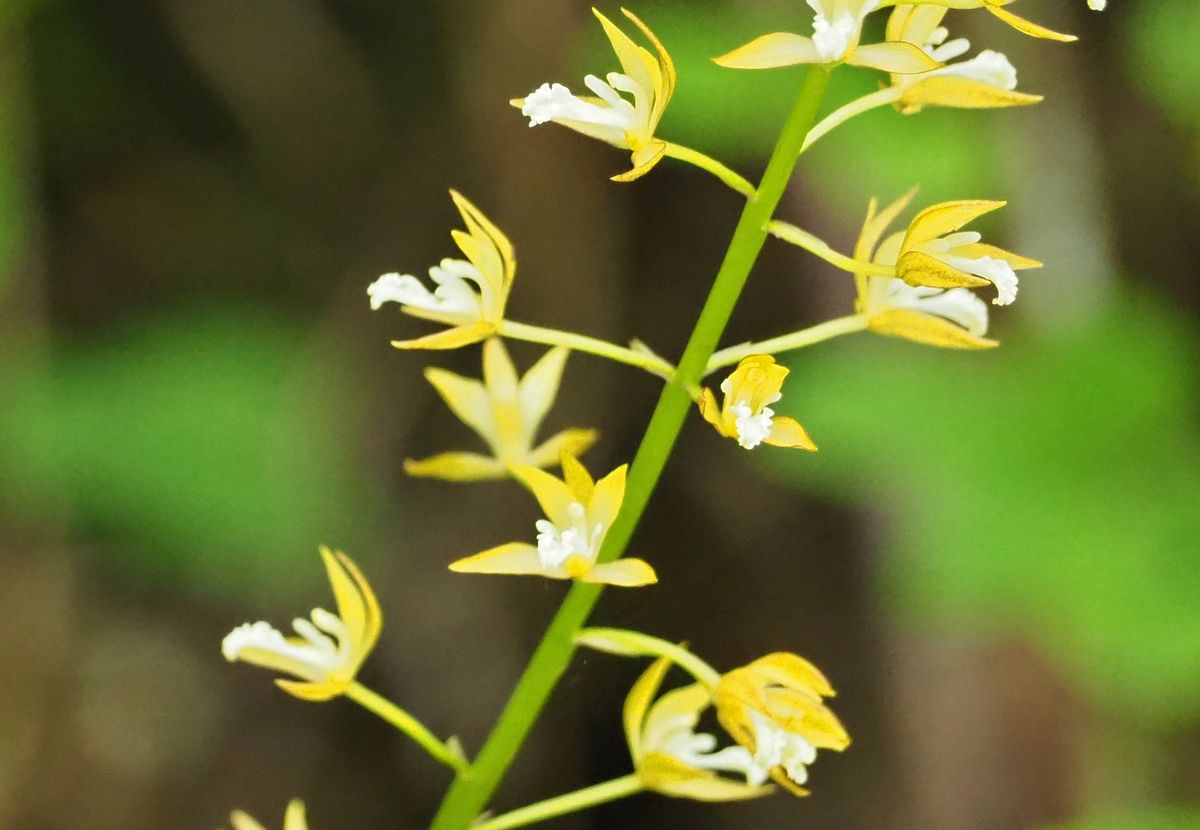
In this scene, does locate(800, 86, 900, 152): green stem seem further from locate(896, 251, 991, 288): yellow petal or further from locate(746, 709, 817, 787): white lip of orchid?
locate(746, 709, 817, 787): white lip of orchid

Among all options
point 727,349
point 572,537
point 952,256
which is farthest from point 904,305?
point 572,537

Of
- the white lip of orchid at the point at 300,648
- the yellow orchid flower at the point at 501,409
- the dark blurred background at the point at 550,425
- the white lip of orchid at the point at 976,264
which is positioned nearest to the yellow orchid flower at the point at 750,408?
the white lip of orchid at the point at 976,264

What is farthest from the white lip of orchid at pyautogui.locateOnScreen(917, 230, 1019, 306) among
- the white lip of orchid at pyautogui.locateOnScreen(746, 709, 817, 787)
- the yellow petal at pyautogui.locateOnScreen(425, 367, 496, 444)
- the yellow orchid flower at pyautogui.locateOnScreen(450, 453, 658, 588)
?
the yellow petal at pyautogui.locateOnScreen(425, 367, 496, 444)

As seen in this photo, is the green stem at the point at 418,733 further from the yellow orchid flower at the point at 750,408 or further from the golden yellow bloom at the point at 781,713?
the yellow orchid flower at the point at 750,408

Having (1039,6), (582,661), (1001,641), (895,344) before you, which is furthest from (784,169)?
(1039,6)

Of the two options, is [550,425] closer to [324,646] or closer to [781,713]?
[324,646]

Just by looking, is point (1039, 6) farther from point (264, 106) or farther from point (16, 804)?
point (16, 804)
